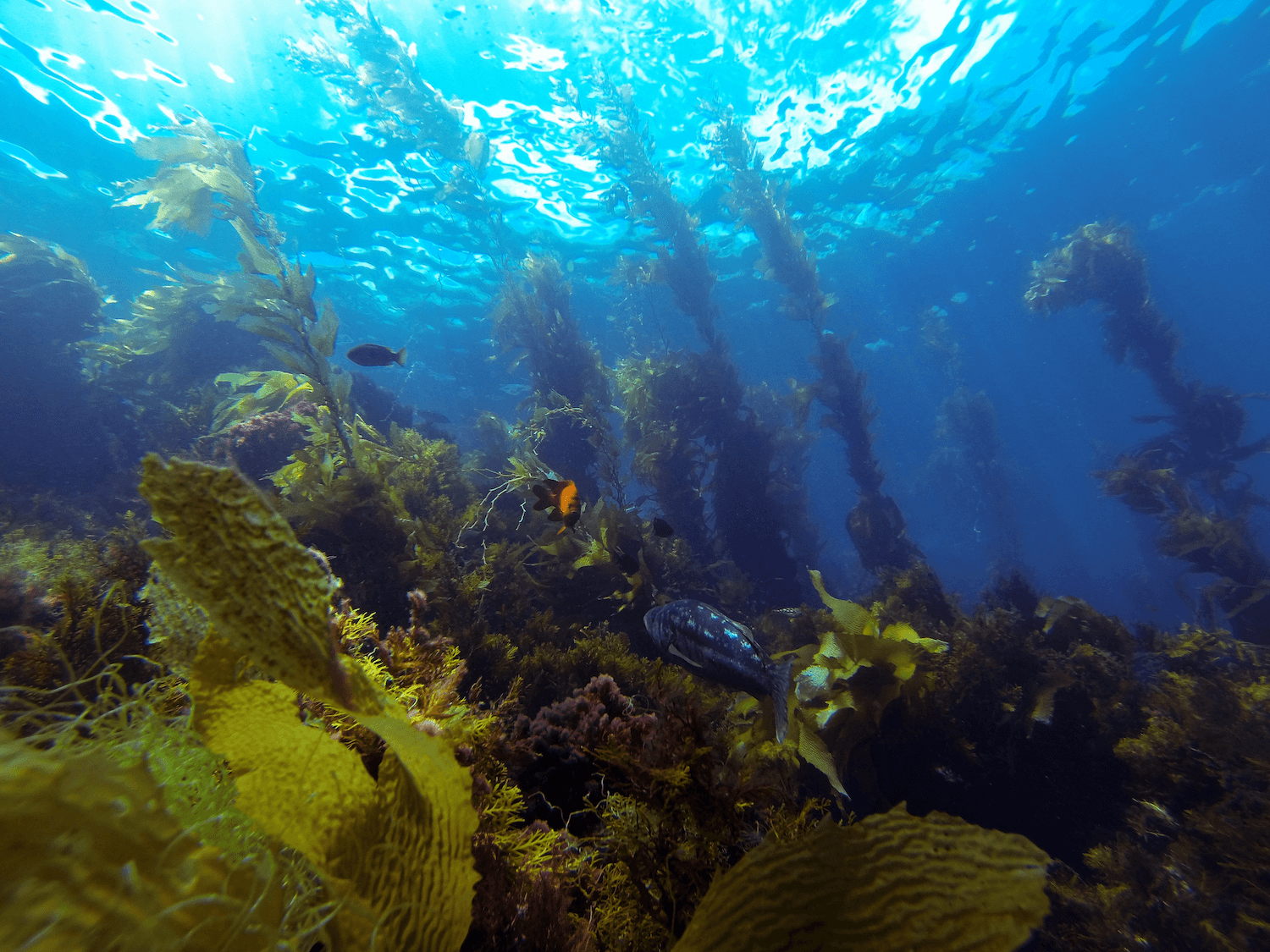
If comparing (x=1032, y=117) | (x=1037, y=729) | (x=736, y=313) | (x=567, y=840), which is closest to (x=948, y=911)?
(x=567, y=840)

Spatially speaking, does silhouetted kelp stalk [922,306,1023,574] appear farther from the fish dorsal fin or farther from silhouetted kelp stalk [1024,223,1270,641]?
the fish dorsal fin

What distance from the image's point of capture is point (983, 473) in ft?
82.8

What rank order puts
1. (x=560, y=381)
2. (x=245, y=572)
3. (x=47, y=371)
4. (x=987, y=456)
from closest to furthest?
(x=245, y=572) < (x=47, y=371) < (x=560, y=381) < (x=987, y=456)

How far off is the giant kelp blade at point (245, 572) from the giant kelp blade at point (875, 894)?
945mm

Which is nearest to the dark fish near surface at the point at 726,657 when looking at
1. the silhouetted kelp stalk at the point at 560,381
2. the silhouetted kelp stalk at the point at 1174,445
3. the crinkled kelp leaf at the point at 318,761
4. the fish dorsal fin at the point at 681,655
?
the fish dorsal fin at the point at 681,655

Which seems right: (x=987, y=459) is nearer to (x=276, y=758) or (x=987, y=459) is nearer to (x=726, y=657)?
(x=726, y=657)

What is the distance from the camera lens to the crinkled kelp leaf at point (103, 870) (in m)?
0.47

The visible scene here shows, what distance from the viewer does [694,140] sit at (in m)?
16.0

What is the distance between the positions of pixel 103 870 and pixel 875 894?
131cm

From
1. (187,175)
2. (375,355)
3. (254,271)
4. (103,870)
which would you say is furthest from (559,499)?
(187,175)

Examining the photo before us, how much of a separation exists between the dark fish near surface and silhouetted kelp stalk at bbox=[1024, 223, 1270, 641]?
26.5ft

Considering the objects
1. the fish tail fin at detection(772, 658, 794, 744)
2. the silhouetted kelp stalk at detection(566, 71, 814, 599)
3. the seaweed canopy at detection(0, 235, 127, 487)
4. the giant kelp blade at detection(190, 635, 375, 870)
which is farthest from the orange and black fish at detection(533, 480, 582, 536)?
the seaweed canopy at detection(0, 235, 127, 487)

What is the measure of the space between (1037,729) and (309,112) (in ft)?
63.5

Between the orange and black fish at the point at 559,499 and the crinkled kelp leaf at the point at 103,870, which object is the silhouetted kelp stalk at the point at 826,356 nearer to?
the orange and black fish at the point at 559,499
